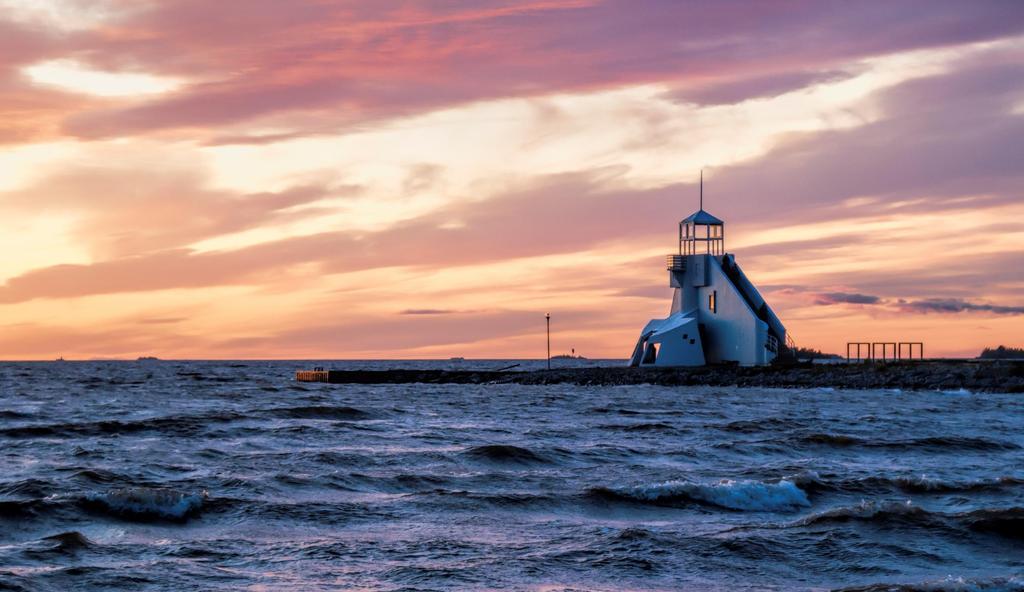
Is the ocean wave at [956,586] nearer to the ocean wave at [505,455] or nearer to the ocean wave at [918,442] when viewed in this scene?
the ocean wave at [505,455]

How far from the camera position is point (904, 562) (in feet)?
40.1

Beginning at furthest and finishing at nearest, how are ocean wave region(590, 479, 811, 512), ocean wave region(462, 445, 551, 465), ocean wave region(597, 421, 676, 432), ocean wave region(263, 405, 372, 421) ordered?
1. ocean wave region(263, 405, 372, 421)
2. ocean wave region(597, 421, 676, 432)
3. ocean wave region(462, 445, 551, 465)
4. ocean wave region(590, 479, 811, 512)

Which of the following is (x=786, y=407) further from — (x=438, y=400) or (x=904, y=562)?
(x=904, y=562)

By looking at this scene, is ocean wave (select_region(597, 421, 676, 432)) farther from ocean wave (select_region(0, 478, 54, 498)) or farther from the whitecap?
ocean wave (select_region(0, 478, 54, 498))

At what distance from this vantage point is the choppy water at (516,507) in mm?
11562

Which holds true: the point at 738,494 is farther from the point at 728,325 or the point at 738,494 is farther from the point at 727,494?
the point at 728,325

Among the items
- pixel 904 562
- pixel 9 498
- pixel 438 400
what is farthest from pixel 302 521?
pixel 438 400

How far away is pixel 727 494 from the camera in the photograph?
16594 mm

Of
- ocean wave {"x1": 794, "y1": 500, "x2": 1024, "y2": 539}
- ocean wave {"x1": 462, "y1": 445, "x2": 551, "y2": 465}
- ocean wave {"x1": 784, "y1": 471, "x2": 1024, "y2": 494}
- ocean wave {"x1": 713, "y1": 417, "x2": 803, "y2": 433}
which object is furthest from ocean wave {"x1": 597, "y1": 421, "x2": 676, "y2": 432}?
ocean wave {"x1": 794, "y1": 500, "x2": 1024, "y2": 539}

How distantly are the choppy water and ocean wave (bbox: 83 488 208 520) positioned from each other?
4 centimetres

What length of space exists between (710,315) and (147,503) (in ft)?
168

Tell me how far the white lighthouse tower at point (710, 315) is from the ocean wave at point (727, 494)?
44.9 metres

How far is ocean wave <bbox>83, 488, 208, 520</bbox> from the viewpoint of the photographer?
49.7ft

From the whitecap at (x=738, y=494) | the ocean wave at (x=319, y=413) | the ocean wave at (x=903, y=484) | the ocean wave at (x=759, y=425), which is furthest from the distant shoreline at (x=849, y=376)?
the whitecap at (x=738, y=494)
